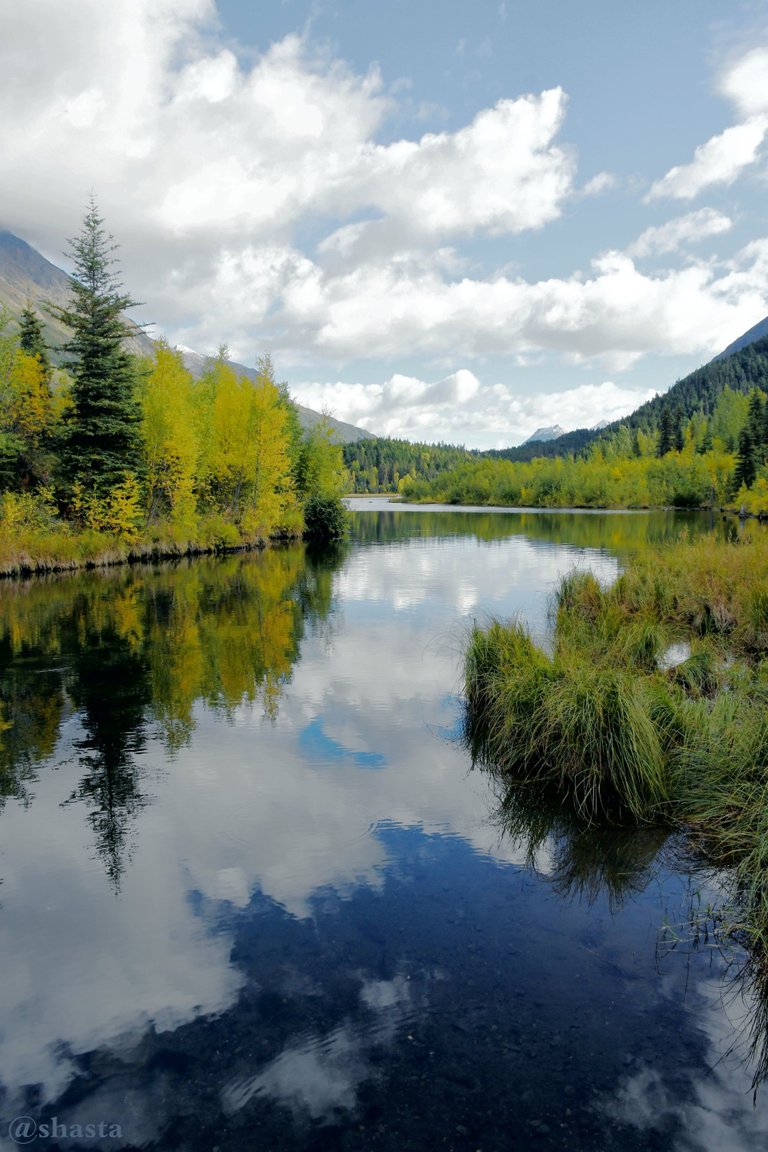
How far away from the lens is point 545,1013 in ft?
15.8

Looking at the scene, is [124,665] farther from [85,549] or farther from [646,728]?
[85,549]

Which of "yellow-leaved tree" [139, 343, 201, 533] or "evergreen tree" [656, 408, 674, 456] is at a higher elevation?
"evergreen tree" [656, 408, 674, 456]

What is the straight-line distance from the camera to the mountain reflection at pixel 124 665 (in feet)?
30.8

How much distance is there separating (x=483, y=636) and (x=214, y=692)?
5.55m

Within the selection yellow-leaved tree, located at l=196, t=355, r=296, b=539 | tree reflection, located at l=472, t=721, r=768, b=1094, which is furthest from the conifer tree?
tree reflection, located at l=472, t=721, r=768, b=1094

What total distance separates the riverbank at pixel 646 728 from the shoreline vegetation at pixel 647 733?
2 centimetres

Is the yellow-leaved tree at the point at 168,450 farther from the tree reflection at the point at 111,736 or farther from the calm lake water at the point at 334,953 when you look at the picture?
the calm lake water at the point at 334,953

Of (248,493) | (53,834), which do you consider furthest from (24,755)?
(248,493)

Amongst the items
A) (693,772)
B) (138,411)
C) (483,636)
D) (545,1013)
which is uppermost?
(138,411)

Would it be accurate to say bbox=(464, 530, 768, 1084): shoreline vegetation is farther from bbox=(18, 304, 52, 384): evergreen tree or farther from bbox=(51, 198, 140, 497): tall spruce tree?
bbox=(18, 304, 52, 384): evergreen tree

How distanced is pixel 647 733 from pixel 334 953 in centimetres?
425

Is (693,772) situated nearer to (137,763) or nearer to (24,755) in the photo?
(137,763)

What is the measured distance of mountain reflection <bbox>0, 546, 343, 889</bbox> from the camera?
939 cm

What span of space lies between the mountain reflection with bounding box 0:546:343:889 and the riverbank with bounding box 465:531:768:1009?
452 centimetres
